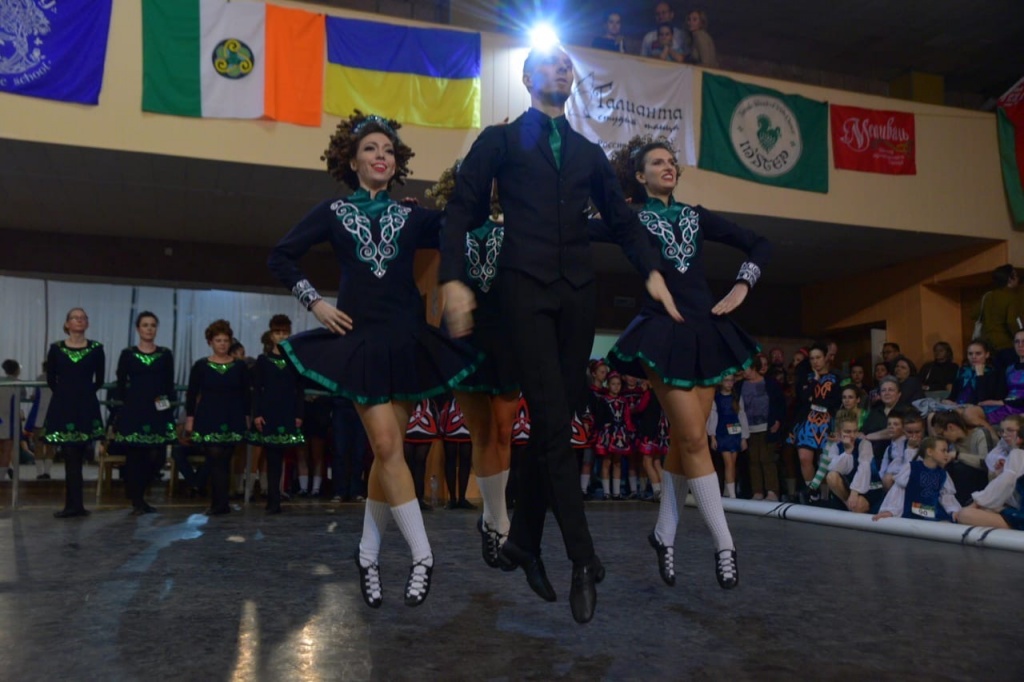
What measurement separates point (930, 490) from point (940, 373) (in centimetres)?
370

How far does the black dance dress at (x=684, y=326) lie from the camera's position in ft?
9.74

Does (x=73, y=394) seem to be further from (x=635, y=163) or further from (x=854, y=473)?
(x=854, y=473)

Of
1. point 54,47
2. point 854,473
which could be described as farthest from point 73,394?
point 854,473

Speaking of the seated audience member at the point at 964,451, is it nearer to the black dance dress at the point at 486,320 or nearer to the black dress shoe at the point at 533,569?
the black dance dress at the point at 486,320

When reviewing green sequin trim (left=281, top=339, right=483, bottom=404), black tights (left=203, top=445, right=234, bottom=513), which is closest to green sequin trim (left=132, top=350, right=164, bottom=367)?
black tights (left=203, top=445, right=234, bottom=513)

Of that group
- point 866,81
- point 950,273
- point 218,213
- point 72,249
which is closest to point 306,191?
point 218,213

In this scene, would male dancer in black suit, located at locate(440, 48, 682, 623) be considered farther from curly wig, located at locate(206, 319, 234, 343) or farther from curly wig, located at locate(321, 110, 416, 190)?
curly wig, located at locate(206, 319, 234, 343)

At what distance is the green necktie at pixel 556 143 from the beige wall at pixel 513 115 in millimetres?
5339

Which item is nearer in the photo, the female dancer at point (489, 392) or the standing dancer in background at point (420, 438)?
the female dancer at point (489, 392)

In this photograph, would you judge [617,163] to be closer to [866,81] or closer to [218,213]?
[218,213]

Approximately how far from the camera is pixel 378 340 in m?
2.72

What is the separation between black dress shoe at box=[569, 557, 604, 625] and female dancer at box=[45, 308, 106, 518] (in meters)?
4.77

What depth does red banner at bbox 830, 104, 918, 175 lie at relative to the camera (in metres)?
9.38

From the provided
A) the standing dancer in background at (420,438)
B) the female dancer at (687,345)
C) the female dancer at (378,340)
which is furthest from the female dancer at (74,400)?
the female dancer at (687,345)
